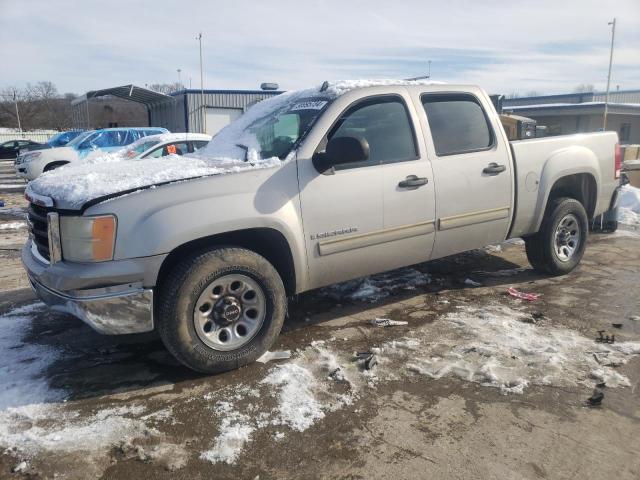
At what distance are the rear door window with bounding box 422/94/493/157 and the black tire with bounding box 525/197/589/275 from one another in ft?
3.91

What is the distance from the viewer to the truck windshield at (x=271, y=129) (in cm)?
387

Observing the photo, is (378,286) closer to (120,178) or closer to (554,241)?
(554,241)

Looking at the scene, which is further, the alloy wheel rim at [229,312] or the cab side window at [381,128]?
the cab side window at [381,128]

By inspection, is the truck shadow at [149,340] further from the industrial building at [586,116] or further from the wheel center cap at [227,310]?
the industrial building at [586,116]

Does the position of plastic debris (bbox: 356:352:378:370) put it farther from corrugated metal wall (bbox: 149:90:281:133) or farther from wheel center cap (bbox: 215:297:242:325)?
corrugated metal wall (bbox: 149:90:281:133)

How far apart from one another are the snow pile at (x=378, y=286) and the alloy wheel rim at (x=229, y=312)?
1.53m

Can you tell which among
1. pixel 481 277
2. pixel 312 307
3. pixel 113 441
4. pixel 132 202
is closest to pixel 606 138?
pixel 481 277

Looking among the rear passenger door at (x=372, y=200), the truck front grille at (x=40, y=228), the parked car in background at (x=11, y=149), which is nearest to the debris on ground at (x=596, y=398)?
the rear passenger door at (x=372, y=200)

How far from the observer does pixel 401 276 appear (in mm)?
5539

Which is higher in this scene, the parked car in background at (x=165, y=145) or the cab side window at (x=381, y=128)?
the cab side window at (x=381, y=128)

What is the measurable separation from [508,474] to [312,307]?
99.9 inches

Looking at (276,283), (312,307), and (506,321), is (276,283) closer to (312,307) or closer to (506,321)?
(312,307)

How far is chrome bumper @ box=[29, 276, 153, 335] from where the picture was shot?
3059mm

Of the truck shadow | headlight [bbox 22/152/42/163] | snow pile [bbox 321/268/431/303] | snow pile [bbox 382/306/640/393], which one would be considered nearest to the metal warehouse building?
headlight [bbox 22/152/42/163]
